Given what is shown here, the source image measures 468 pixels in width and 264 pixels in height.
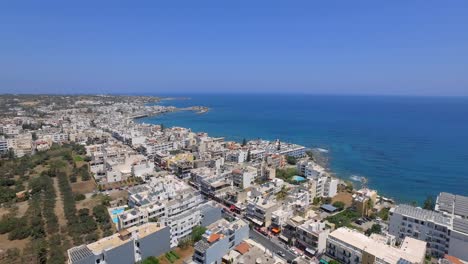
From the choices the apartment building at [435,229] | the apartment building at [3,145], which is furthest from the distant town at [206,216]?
the apartment building at [3,145]

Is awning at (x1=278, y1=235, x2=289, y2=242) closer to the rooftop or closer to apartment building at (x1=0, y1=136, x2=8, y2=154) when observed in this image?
the rooftop

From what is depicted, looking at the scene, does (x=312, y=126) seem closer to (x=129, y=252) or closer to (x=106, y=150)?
(x=106, y=150)

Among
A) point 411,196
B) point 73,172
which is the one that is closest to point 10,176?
point 73,172

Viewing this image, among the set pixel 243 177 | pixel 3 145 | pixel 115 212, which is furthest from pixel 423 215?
pixel 3 145

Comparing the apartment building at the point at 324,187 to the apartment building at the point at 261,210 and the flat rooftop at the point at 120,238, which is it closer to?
the apartment building at the point at 261,210

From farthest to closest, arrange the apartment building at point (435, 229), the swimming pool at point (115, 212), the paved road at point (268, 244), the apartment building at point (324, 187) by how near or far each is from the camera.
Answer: the apartment building at point (324, 187) → the swimming pool at point (115, 212) → the paved road at point (268, 244) → the apartment building at point (435, 229)

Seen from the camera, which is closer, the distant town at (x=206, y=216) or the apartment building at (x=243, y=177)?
the distant town at (x=206, y=216)
